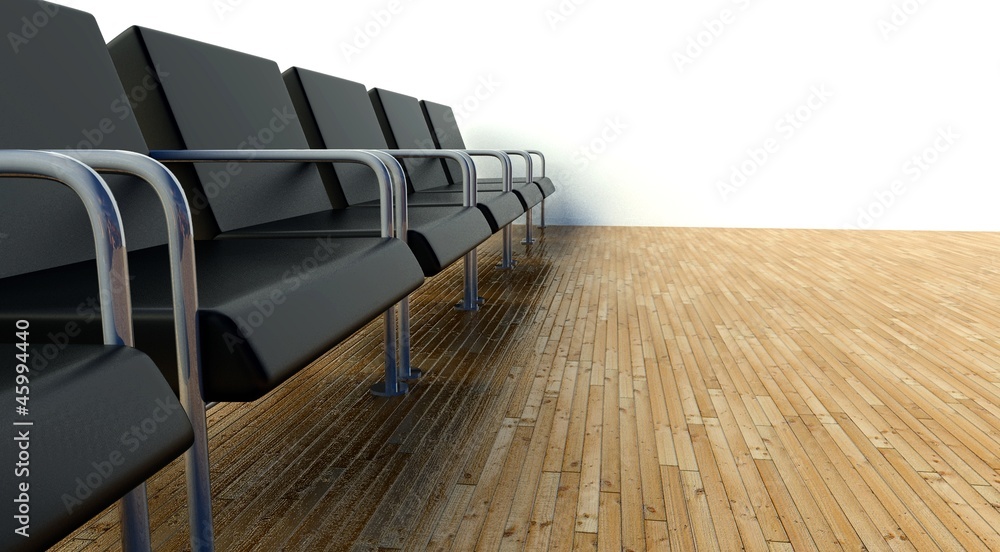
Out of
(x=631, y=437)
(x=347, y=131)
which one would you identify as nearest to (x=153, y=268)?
(x=631, y=437)

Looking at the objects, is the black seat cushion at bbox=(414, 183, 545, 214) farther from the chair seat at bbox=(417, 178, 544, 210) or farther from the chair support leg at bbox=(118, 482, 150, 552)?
the chair support leg at bbox=(118, 482, 150, 552)

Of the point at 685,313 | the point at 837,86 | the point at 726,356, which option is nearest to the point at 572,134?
the point at 837,86

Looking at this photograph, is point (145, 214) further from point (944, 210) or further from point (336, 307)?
point (944, 210)

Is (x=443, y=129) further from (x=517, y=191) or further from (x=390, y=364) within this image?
(x=390, y=364)

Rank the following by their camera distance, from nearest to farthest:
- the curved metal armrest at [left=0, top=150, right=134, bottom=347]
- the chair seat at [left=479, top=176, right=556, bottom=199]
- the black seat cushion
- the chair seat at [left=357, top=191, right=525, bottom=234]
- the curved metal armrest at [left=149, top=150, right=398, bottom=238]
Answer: the curved metal armrest at [left=0, top=150, right=134, bottom=347]
the curved metal armrest at [left=149, top=150, right=398, bottom=238]
the chair seat at [left=357, top=191, right=525, bottom=234]
the black seat cushion
the chair seat at [left=479, top=176, right=556, bottom=199]

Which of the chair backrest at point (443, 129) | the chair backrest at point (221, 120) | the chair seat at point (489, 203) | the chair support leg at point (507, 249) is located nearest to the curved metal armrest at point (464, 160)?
the chair seat at point (489, 203)

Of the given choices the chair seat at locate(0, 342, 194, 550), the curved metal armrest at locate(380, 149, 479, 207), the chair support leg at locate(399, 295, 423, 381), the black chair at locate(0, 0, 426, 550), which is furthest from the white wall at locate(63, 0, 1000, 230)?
the chair seat at locate(0, 342, 194, 550)

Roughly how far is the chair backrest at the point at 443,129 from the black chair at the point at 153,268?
1911mm

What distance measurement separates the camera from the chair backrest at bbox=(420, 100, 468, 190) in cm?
319

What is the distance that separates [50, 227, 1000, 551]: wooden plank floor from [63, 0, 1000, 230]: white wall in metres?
2.17

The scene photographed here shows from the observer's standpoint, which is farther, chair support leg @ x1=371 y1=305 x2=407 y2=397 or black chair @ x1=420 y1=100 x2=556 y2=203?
black chair @ x1=420 y1=100 x2=556 y2=203

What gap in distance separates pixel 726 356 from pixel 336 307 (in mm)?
1133

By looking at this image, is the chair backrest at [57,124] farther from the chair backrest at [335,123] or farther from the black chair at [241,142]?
the chair backrest at [335,123]

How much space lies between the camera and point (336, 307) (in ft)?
2.78
